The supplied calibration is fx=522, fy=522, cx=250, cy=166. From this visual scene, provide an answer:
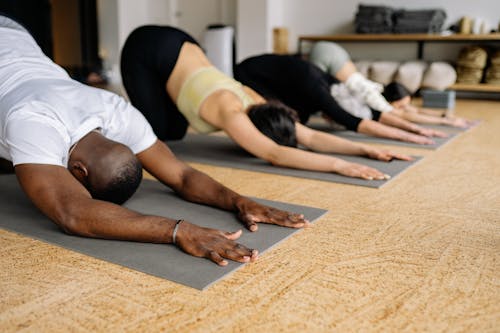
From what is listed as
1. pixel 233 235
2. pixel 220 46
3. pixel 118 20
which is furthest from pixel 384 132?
pixel 118 20

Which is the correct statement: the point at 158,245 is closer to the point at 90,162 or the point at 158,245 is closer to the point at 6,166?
the point at 90,162

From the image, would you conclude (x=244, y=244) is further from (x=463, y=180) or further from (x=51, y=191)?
(x=463, y=180)

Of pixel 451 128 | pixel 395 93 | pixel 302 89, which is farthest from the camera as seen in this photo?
pixel 395 93

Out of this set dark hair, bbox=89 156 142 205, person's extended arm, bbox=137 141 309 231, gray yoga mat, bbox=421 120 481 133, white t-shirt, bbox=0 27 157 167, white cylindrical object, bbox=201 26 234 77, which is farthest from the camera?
white cylindrical object, bbox=201 26 234 77

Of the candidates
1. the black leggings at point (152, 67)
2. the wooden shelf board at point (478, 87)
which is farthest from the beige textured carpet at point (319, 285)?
the wooden shelf board at point (478, 87)

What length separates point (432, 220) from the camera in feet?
6.05

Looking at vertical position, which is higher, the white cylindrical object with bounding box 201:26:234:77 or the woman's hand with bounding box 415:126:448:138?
the white cylindrical object with bounding box 201:26:234:77

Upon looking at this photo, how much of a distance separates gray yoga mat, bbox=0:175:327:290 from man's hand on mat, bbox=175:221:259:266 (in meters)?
0.02

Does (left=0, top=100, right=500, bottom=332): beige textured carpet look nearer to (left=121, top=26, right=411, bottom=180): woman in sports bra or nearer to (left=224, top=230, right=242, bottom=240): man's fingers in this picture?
(left=224, top=230, right=242, bottom=240): man's fingers

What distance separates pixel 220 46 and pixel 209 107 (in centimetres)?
417

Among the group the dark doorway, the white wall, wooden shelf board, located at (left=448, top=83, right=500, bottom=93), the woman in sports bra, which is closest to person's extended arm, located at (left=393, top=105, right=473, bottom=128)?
the woman in sports bra

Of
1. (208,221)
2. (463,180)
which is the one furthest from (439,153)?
(208,221)

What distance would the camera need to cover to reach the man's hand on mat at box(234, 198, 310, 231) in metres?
1.74

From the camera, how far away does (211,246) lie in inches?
57.3
